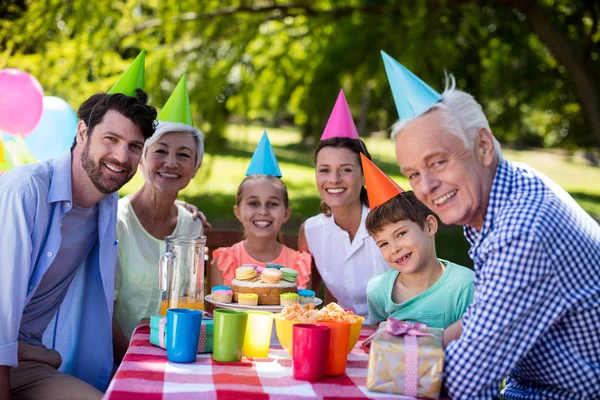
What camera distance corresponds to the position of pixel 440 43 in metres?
7.54

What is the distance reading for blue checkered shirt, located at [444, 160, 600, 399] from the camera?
196 centimetres

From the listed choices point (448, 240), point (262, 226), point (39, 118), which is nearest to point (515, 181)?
point (262, 226)

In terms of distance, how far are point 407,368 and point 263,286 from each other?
39.2 inches

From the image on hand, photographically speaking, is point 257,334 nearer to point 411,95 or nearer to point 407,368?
point 407,368

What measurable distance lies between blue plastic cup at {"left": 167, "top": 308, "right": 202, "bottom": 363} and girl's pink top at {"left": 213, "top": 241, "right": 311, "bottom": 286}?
1.44 m

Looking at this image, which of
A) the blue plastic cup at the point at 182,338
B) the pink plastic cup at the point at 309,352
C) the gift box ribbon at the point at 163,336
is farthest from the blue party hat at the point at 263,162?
the pink plastic cup at the point at 309,352

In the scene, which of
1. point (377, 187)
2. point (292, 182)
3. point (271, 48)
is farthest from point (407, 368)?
point (292, 182)

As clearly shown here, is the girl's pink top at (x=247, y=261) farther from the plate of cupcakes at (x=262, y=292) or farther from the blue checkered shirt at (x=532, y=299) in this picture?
the blue checkered shirt at (x=532, y=299)

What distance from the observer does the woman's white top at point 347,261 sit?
12.7 feet

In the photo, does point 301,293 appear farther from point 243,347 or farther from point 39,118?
point 39,118

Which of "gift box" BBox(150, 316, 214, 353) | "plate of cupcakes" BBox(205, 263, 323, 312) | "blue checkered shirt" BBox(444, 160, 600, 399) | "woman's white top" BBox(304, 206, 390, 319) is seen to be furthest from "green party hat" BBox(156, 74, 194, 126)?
"blue checkered shirt" BBox(444, 160, 600, 399)

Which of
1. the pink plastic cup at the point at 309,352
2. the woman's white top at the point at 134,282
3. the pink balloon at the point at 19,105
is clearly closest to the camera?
the pink plastic cup at the point at 309,352

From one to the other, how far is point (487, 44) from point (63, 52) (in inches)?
207

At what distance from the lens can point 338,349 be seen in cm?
222
